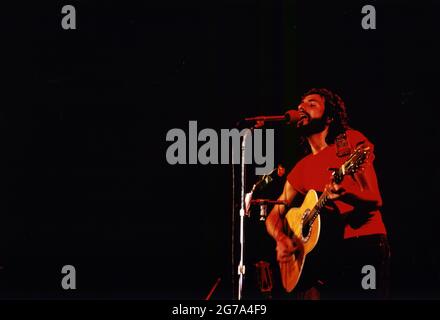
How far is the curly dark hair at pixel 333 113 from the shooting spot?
338cm

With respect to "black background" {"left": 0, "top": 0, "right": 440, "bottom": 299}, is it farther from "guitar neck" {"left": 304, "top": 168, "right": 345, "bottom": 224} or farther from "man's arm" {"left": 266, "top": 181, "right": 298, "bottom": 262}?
"guitar neck" {"left": 304, "top": 168, "right": 345, "bottom": 224}

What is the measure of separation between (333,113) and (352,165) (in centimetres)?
38

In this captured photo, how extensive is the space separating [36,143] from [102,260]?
89cm

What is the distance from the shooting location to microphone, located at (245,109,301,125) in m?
3.26

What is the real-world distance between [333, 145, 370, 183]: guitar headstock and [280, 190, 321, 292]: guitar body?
A: 0.58ft

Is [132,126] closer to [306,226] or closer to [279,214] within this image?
[279,214]

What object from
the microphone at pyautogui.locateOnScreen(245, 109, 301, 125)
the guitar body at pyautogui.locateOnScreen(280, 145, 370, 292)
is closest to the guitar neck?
the guitar body at pyautogui.locateOnScreen(280, 145, 370, 292)

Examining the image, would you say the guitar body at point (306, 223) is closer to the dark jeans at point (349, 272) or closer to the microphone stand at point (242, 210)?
the dark jeans at point (349, 272)

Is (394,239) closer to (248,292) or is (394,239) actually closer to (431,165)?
(431,165)

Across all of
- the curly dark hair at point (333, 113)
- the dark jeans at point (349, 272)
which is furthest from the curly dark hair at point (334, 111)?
the dark jeans at point (349, 272)

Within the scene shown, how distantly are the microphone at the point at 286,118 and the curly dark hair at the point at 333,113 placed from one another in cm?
18

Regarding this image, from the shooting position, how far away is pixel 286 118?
3.27 meters

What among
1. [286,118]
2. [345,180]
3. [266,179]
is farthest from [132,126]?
[345,180]
